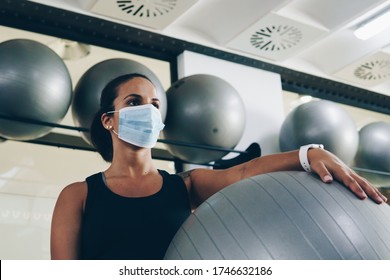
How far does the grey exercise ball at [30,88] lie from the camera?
2.10m

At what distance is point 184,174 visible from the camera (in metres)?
1.54

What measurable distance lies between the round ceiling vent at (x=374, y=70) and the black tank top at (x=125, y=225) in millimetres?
2803

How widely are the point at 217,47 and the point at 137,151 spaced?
6.61ft

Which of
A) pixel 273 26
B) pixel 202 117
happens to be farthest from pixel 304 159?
pixel 273 26

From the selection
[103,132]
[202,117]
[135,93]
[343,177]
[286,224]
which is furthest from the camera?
[202,117]

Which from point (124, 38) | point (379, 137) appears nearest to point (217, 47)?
point (124, 38)

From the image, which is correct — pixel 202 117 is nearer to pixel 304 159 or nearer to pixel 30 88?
pixel 30 88

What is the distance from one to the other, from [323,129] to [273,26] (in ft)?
2.44

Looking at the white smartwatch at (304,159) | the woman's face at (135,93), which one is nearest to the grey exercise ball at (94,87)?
the woman's face at (135,93)

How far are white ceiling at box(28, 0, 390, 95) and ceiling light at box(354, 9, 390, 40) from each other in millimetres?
47

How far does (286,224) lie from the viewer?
41.9 inches

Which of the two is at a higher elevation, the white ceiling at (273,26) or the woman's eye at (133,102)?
the white ceiling at (273,26)

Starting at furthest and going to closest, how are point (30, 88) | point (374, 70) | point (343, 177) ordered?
point (374, 70)
point (30, 88)
point (343, 177)

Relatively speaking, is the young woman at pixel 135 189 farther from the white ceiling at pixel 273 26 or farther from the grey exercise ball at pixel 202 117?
the white ceiling at pixel 273 26
